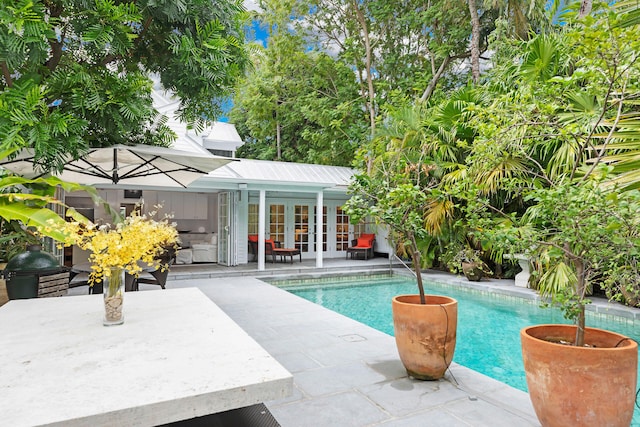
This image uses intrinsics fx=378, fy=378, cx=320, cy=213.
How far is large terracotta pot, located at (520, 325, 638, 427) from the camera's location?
2107 mm

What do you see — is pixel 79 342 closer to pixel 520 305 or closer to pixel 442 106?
pixel 520 305

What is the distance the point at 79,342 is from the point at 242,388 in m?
1.02

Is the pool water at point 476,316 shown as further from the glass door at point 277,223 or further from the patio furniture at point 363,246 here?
the glass door at point 277,223

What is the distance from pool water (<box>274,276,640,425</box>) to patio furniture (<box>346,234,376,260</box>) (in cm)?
259

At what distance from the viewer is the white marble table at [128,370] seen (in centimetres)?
122

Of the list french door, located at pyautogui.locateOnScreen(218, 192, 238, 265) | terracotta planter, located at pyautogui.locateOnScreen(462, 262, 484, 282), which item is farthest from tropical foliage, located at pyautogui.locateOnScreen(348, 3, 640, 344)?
french door, located at pyautogui.locateOnScreen(218, 192, 238, 265)

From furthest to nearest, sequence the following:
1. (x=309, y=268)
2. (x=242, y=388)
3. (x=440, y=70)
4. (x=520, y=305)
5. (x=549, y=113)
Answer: (x=440, y=70) → (x=309, y=268) → (x=520, y=305) → (x=549, y=113) → (x=242, y=388)

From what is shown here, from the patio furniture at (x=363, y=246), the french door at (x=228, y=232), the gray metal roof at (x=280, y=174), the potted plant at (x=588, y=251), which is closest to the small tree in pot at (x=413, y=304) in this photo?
the potted plant at (x=588, y=251)

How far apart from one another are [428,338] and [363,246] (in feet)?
33.4

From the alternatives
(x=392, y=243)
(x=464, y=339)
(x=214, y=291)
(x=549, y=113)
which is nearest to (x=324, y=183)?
(x=214, y=291)

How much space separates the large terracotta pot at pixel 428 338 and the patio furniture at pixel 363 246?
9.77 m

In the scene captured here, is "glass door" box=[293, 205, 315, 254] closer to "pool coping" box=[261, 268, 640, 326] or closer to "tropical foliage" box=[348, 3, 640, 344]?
"pool coping" box=[261, 268, 640, 326]

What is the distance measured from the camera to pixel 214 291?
7.39m

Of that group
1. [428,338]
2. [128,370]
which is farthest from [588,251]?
[128,370]
